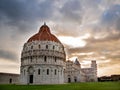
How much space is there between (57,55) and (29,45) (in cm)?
1177

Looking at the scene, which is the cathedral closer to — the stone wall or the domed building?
the domed building

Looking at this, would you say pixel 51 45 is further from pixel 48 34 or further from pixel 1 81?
pixel 1 81

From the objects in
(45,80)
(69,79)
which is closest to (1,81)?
(45,80)

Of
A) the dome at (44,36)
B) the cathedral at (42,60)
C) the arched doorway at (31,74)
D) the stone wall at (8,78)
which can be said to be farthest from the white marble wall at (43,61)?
the stone wall at (8,78)

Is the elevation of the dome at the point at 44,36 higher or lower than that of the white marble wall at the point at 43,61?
higher

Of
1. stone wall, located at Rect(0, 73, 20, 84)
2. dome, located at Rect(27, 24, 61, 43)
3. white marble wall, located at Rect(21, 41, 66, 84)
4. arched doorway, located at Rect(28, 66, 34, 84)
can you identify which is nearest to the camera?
white marble wall, located at Rect(21, 41, 66, 84)

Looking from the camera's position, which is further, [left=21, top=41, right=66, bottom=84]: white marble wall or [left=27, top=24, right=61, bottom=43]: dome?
[left=27, top=24, right=61, bottom=43]: dome

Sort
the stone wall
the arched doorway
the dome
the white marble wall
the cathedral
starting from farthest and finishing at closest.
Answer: the stone wall → the dome → the arched doorway → the cathedral → the white marble wall

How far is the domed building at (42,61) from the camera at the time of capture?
84.8 metres

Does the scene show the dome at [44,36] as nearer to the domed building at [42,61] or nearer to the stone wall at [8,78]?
the domed building at [42,61]

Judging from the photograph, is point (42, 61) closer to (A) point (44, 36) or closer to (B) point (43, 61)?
(B) point (43, 61)

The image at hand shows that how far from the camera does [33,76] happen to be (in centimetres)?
8531

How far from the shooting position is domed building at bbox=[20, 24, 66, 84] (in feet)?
278

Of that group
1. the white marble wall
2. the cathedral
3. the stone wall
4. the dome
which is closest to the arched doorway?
the cathedral
